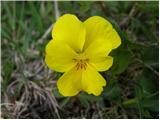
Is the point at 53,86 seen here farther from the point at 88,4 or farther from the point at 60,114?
the point at 88,4

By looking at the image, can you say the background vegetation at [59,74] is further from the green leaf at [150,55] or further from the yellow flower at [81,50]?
the yellow flower at [81,50]

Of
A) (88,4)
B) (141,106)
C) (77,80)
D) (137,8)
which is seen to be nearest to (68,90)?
(77,80)

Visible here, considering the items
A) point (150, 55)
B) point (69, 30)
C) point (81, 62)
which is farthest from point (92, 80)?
point (150, 55)

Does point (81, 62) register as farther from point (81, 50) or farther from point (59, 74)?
point (59, 74)

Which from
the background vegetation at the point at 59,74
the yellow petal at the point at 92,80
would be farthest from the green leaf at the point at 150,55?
the yellow petal at the point at 92,80

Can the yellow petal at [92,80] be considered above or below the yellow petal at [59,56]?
below

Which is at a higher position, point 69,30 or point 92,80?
point 69,30
